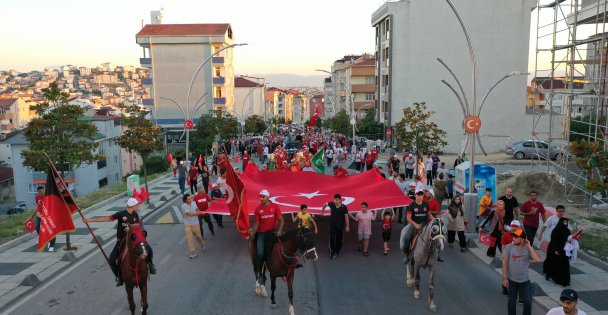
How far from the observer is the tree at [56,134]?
16.0 metres

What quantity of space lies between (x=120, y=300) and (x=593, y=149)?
12223mm

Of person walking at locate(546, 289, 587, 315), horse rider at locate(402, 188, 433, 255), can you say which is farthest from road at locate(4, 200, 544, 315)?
person walking at locate(546, 289, 587, 315)

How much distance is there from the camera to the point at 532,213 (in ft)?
41.7

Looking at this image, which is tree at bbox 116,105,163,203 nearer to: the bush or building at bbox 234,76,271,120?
the bush

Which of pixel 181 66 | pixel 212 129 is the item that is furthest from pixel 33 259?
pixel 181 66

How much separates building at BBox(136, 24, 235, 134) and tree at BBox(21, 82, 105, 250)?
186 feet

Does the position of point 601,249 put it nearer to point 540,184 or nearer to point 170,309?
point 540,184

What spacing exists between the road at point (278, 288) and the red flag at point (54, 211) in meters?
1.20

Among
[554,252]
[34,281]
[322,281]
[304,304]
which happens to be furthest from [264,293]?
[554,252]

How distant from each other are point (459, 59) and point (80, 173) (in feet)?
142

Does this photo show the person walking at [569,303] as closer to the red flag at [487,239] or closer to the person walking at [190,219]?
the red flag at [487,239]

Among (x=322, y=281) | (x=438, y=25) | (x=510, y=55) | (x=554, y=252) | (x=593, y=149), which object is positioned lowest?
(x=322, y=281)

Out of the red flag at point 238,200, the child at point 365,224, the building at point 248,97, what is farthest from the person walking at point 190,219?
the building at point 248,97

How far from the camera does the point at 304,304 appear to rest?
1023 centimetres
